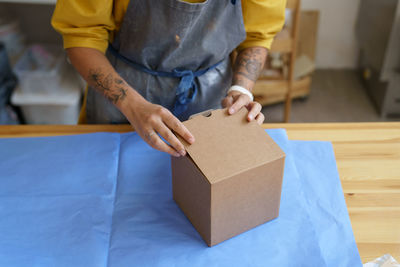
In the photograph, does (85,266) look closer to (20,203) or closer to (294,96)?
(20,203)

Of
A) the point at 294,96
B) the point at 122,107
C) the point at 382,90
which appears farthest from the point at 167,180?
the point at 382,90

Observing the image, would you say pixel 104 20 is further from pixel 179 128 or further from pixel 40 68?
pixel 40 68

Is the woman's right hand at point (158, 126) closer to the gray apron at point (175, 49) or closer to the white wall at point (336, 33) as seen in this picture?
the gray apron at point (175, 49)

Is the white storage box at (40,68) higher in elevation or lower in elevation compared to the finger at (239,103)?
lower

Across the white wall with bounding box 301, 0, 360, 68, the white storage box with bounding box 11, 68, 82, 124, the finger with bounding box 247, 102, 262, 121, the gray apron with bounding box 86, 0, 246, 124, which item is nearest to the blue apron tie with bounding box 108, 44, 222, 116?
the gray apron with bounding box 86, 0, 246, 124

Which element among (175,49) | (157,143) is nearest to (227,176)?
(157,143)

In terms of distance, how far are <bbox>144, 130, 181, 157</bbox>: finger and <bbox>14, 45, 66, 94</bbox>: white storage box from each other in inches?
55.5

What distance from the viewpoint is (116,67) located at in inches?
43.8

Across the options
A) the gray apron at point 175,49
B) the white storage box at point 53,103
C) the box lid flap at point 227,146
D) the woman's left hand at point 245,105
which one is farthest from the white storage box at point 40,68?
the box lid flap at point 227,146

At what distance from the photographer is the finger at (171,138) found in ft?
2.52

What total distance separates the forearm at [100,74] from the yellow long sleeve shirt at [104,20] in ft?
0.07

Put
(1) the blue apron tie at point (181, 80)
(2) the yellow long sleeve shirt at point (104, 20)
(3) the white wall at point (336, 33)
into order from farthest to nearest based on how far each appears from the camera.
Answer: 1. (3) the white wall at point (336, 33)
2. (1) the blue apron tie at point (181, 80)
3. (2) the yellow long sleeve shirt at point (104, 20)

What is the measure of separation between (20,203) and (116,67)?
448 millimetres

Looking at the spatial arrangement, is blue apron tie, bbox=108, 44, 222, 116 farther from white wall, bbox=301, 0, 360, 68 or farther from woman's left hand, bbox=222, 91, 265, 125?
white wall, bbox=301, 0, 360, 68
